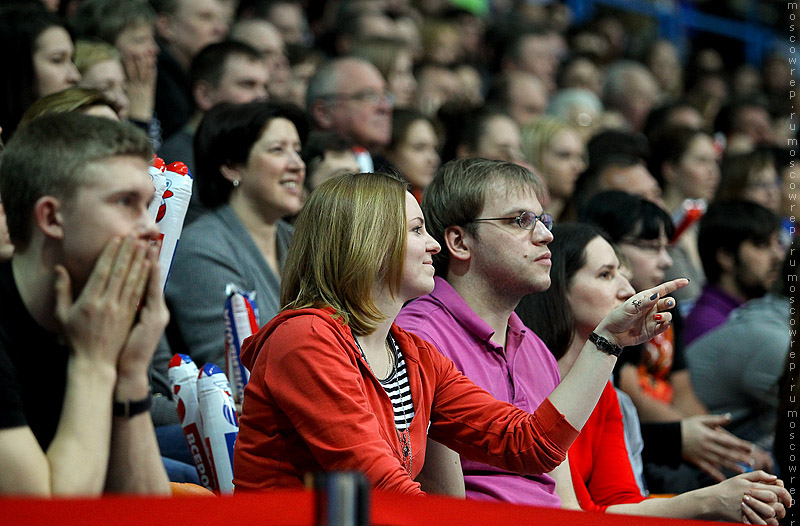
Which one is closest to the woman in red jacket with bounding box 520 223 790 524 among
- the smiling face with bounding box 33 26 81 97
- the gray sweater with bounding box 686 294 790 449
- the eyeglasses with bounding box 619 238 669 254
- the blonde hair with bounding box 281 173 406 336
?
the eyeglasses with bounding box 619 238 669 254

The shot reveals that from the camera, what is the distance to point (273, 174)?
3732 mm

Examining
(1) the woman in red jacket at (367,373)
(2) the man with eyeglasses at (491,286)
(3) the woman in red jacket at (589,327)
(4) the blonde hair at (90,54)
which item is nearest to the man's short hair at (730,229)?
(3) the woman in red jacket at (589,327)

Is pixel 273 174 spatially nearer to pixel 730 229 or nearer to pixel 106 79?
pixel 106 79

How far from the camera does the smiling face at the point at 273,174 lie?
3721 mm

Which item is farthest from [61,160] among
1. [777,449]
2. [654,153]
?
[654,153]

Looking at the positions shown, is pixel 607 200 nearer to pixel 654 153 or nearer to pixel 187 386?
pixel 187 386

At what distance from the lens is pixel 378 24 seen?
22.9 ft

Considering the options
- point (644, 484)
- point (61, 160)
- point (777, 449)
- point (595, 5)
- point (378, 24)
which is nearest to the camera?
point (61, 160)

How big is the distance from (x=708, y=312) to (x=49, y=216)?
382cm

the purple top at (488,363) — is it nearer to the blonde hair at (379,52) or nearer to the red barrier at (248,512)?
the red barrier at (248,512)

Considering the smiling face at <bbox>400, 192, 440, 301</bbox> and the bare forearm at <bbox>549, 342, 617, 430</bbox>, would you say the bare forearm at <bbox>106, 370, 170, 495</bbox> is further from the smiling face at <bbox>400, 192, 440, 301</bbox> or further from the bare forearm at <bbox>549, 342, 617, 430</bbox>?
the bare forearm at <bbox>549, 342, 617, 430</bbox>

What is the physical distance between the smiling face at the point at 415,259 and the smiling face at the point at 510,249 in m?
0.44

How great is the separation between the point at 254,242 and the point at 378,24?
3.68 m

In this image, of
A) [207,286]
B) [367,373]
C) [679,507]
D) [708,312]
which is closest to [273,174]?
[207,286]
